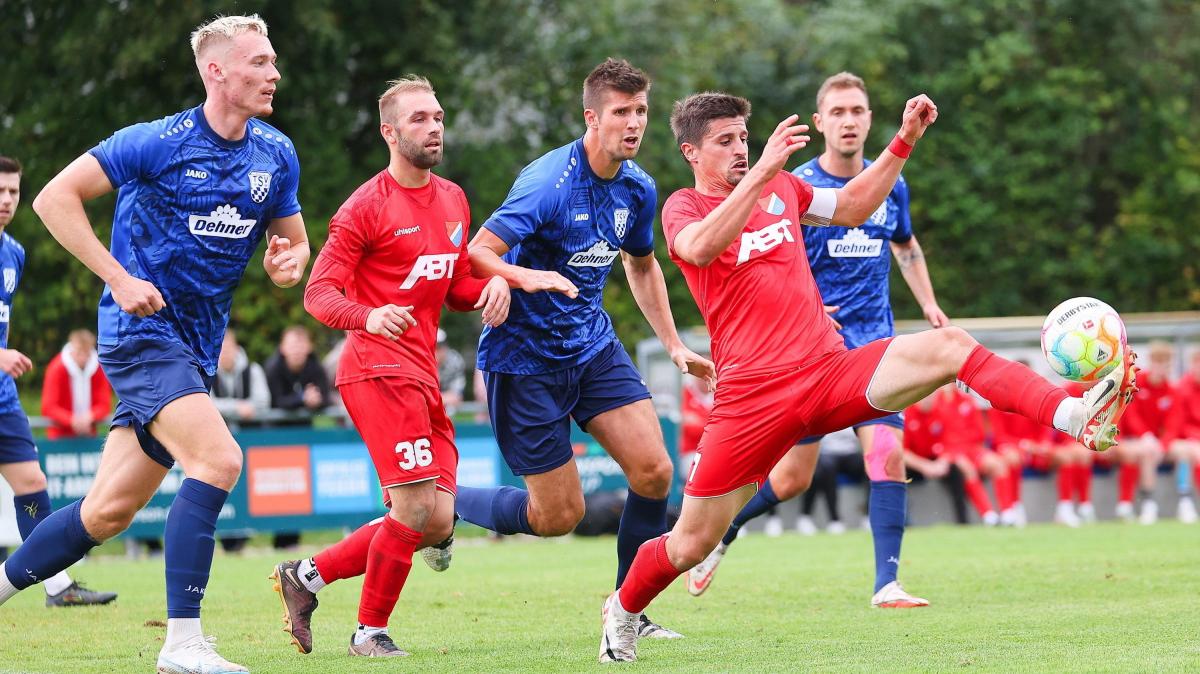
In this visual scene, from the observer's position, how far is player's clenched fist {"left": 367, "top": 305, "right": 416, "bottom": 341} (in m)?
6.11

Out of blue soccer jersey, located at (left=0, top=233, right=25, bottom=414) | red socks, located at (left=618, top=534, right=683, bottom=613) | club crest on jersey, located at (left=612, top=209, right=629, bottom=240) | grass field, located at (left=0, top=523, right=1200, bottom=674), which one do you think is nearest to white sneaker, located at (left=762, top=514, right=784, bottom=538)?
grass field, located at (left=0, top=523, right=1200, bottom=674)

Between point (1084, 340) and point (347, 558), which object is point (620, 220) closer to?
point (347, 558)

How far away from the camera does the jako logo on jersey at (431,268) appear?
6.82 meters

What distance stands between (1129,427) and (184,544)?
13.9 meters

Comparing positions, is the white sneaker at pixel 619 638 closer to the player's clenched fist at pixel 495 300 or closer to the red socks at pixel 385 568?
the red socks at pixel 385 568

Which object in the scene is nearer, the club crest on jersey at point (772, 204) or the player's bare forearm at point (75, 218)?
the player's bare forearm at point (75, 218)

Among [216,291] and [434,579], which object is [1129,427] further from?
[216,291]

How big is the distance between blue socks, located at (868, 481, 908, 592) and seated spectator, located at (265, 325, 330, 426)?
298 inches

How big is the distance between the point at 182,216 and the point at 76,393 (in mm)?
7936

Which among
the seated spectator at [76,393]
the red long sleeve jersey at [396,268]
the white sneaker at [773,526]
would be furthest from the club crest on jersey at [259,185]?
the white sneaker at [773,526]

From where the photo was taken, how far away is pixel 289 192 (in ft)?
21.7

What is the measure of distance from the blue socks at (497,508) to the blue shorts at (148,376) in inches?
72.2

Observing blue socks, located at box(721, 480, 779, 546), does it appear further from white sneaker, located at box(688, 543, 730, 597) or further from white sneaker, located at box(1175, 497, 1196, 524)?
white sneaker, located at box(1175, 497, 1196, 524)

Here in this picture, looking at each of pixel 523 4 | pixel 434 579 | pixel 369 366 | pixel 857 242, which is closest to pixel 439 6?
pixel 523 4
